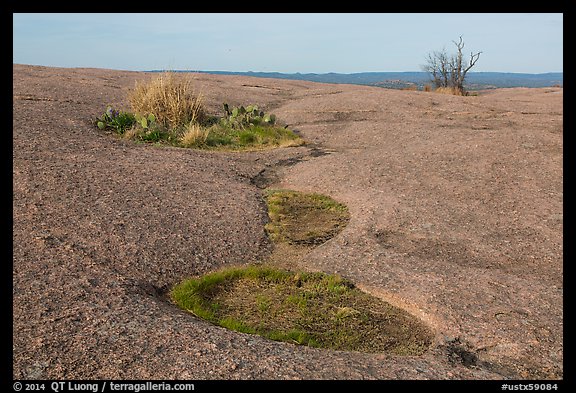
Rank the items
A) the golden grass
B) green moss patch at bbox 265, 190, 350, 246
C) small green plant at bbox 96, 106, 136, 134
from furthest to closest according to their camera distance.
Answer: the golden grass, small green plant at bbox 96, 106, 136, 134, green moss patch at bbox 265, 190, 350, 246

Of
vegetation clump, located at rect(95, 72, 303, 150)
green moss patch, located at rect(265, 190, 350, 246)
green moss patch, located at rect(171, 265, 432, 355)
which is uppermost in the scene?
vegetation clump, located at rect(95, 72, 303, 150)

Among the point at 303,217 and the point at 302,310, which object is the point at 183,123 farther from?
the point at 302,310

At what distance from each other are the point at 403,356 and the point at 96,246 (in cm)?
280

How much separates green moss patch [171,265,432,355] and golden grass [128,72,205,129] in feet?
19.9

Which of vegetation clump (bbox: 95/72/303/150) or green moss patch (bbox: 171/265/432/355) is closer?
green moss patch (bbox: 171/265/432/355)

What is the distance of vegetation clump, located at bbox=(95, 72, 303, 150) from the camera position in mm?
9375

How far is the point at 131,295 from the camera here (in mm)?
3973

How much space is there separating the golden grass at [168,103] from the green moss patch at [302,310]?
239 inches

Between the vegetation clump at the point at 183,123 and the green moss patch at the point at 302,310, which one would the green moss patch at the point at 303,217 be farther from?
the vegetation clump at the point at 183,123

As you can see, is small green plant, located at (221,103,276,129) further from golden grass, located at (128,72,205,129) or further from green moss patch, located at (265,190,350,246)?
green moss patch, located at (265,190,350,246)

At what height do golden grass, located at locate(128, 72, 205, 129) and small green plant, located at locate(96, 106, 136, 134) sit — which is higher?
golden grass, located at locate(128, 72, 205, 129)

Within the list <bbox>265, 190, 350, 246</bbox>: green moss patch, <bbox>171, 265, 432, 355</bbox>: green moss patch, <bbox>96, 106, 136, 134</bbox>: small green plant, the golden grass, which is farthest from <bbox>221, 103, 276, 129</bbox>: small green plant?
<bbox>171, 265, 432, 355</bbox>: green moss patch

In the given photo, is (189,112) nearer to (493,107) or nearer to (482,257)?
(482,257)

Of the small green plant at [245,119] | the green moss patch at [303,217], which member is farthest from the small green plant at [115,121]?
the green moss patch at [303,217]
